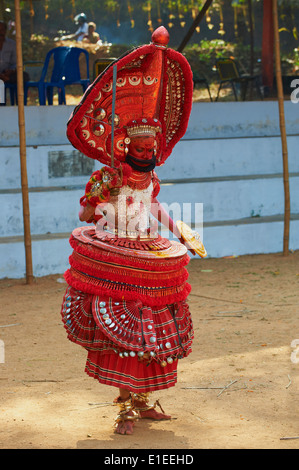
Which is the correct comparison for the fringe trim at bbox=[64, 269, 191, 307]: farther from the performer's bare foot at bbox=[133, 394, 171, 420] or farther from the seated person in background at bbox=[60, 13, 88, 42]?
the seated person in background at bbox=[60, 13, 88, 42]

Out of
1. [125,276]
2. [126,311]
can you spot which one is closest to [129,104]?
[125,276]

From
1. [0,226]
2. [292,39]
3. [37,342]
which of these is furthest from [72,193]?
[292,39]

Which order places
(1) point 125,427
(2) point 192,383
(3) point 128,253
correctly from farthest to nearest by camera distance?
(2) point 192,383, (1) point 125,427, (3) point 128,253

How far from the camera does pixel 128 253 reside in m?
3.43

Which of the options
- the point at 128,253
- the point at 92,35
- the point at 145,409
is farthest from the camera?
the point at 92,35

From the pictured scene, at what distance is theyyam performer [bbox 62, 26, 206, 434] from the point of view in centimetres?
343

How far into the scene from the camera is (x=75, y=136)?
3547 mm

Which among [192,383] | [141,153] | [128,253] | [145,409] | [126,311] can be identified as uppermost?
[141,153]

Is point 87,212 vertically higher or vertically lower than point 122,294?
higher

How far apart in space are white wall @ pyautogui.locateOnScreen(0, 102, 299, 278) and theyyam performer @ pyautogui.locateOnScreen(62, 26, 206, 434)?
13.4 feet

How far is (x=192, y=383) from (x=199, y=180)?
15.2ft

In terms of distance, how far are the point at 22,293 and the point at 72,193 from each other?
1532 millimetres

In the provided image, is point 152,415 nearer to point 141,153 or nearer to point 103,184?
point 103,184

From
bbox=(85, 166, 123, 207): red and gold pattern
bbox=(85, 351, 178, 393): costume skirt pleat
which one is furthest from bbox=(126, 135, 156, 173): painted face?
bbox=(85, 351, 178, 393): costume skirt pleat
